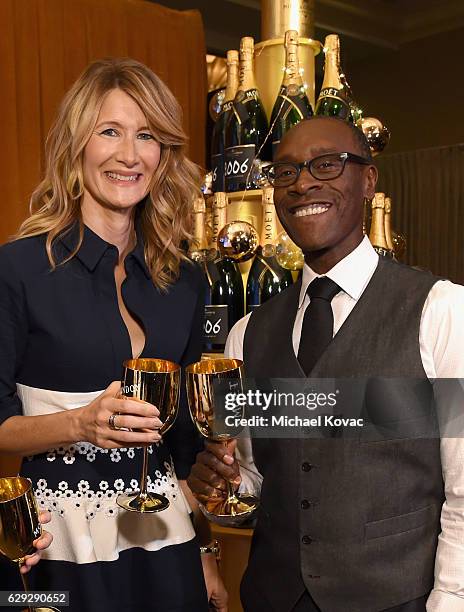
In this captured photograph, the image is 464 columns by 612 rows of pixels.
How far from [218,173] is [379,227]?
0.52 meters

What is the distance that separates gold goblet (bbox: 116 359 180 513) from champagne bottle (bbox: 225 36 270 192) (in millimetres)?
1162

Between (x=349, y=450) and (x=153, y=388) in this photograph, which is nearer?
(x=153, y=388)

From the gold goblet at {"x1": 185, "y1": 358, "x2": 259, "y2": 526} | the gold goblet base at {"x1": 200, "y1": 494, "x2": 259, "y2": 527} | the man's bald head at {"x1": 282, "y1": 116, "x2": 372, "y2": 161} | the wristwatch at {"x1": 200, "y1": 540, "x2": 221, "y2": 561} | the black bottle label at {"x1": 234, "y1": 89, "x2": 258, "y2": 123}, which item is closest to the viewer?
the gold goblet at {"x1": 185, "y1": 358, "x2": 259, "y2": 526}

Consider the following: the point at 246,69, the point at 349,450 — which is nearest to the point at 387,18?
the point at 246,69

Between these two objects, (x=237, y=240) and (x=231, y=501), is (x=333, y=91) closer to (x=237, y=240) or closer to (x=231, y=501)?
(x=237, y=240)

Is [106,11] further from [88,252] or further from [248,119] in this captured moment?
[88,252]

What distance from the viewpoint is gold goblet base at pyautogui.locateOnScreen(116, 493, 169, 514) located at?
120 cm

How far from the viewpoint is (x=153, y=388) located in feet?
3.64

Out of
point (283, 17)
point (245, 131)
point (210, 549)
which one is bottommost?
point (210, 549)

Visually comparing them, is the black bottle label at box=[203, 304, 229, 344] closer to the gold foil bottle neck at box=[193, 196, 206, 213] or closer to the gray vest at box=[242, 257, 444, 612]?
the gold foil bottle neck at box=[193, 196, 206, 213]

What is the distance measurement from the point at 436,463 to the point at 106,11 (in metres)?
3.35

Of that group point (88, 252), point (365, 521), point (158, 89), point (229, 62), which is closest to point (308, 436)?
point (365, 521)

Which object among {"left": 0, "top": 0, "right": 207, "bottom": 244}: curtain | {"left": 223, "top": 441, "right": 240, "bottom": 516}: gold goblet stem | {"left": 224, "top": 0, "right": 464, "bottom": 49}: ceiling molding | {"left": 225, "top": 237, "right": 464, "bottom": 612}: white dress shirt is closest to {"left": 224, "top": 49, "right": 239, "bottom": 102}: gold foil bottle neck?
{"left": 225, "top": 237, "right": 464, "bottom": 612}: white dress shirt

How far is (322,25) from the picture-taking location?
5777 mm
